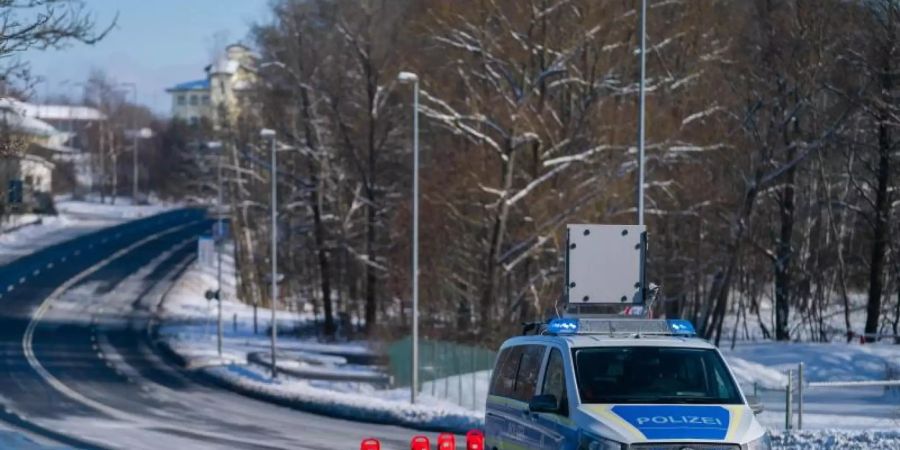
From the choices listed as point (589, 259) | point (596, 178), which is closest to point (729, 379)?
point (589, 259)

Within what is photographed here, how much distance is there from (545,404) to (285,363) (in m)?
39.7

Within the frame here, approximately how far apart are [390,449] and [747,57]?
26.2m

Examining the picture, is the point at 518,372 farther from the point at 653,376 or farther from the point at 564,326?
the point at 653,376

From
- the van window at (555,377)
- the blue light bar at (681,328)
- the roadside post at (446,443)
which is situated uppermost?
the blue light bar at (681,328)

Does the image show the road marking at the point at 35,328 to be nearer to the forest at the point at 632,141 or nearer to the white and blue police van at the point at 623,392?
the forest at the point at 632,141

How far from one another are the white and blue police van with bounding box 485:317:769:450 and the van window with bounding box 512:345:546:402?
12 millimetres

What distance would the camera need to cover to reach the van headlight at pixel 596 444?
10602 mm

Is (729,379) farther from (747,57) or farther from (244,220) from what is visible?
Result: (244,220)

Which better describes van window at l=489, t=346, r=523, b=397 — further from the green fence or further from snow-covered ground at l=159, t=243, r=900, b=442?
the green fence

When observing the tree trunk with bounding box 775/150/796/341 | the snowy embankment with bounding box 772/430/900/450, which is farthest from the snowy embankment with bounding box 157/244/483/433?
the tree trunk with bounding box 775/150/796/341

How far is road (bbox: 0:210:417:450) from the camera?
94.1 feet

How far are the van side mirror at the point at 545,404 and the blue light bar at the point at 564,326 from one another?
894mm

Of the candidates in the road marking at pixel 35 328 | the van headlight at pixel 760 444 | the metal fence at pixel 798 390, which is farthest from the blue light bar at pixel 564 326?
the road marking at pixel 35 328

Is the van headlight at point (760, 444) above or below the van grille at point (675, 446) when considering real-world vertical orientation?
below
